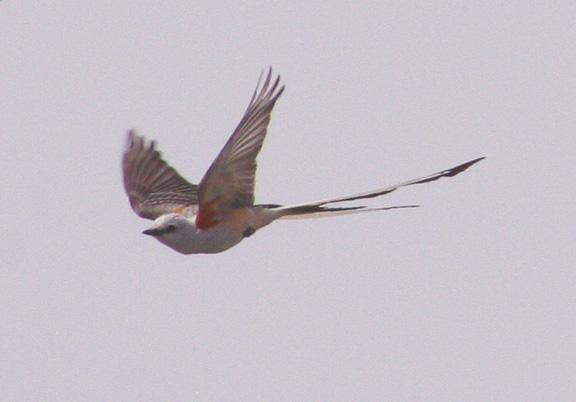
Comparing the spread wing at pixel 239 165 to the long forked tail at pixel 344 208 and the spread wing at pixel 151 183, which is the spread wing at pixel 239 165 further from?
the spread wing at pixel 151 183

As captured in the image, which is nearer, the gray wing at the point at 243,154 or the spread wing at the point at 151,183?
the gray wing at the point at 243,154

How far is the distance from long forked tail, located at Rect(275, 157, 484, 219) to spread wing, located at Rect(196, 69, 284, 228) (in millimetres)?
329

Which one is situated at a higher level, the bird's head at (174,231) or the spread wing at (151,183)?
the spread wing at (151,183)

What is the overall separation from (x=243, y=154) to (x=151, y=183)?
84.9 inches

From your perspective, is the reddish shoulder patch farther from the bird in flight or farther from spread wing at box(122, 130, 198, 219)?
spread wing at box(122, 130, 198, 219)

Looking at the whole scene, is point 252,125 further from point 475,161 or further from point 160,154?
point 160,154

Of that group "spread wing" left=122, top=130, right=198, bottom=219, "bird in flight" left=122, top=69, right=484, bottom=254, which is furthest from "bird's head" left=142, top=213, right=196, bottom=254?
"spread wing" left=122, top=130, right=198, bottom=219

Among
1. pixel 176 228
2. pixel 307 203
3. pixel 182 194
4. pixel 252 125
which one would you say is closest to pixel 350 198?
pixel 307 203

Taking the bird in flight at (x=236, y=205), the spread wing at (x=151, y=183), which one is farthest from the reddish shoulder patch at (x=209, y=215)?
the spread wing at (x=151, y=183)

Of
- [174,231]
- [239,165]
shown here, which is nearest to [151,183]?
[174,231]

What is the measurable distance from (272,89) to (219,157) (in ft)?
1.89

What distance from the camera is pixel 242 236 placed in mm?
8141

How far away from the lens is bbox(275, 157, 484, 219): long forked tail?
7.43 meters

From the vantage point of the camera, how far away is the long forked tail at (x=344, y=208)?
7.43m
